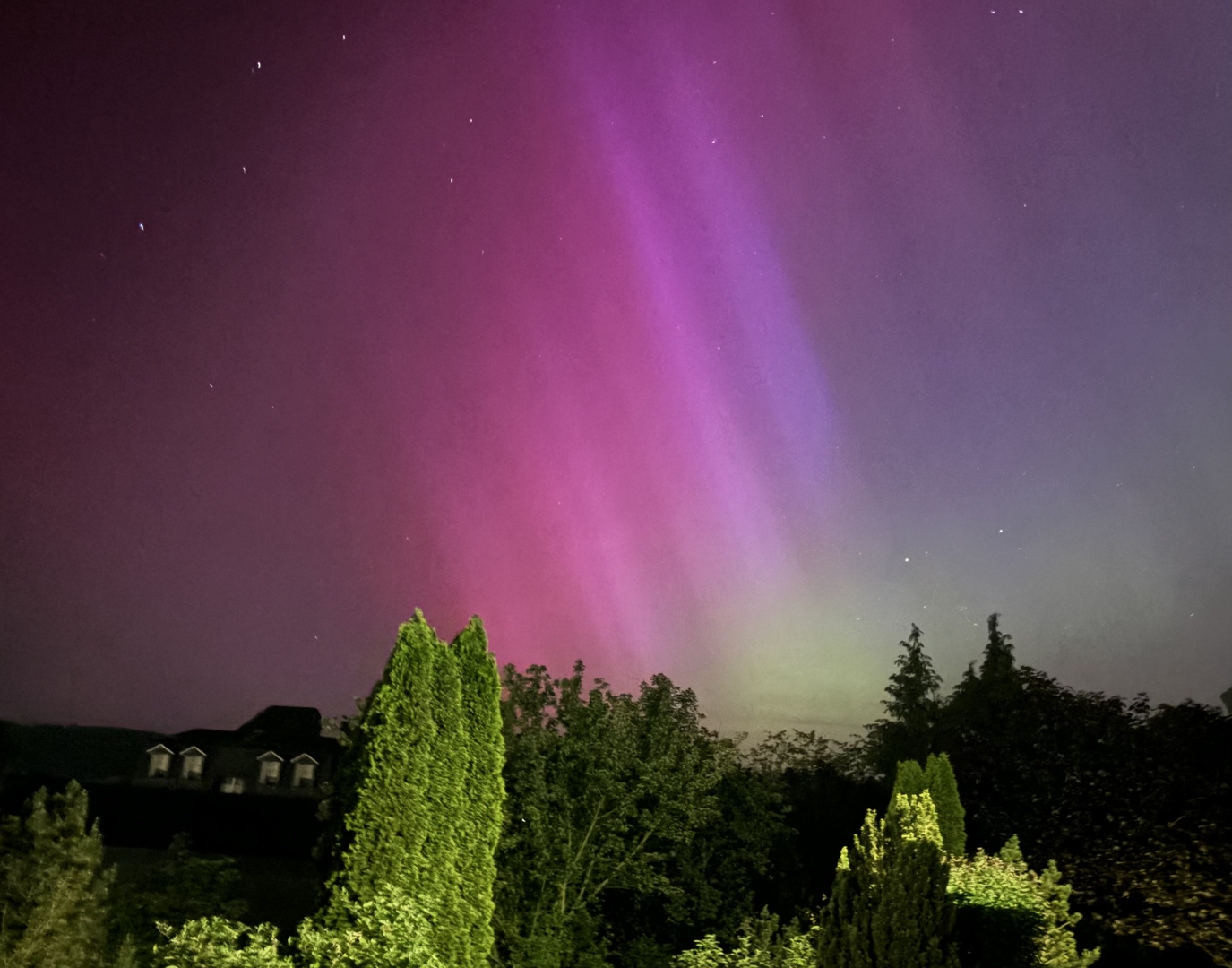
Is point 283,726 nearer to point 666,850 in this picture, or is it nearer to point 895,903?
point 666,850

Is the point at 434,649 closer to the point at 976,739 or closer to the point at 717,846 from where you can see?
the point at 717,846

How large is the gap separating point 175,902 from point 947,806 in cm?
1648

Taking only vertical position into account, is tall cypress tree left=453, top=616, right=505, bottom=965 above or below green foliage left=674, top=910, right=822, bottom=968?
above

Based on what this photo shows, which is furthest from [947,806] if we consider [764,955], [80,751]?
[80,751]

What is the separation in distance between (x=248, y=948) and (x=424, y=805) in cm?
210

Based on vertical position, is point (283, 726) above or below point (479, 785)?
above

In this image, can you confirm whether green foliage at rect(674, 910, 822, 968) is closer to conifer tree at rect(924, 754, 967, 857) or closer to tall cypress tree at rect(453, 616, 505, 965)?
conifer tree at rect(924, 754, 967, 857)

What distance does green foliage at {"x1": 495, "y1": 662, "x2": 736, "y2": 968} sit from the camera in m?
22.2

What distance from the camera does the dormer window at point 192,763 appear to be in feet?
163

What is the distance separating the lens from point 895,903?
11.3 m

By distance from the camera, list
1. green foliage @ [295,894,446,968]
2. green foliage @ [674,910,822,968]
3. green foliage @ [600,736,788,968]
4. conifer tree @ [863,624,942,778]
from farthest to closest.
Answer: conifer tree @ [863,624,942,778]
green foliage @ [600,736,788,968]
green foliage @ [674,910,822,968]
green foliage @ [295,894,446,968]

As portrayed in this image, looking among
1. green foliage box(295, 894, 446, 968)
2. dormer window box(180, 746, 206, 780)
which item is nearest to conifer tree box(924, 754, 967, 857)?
green foliage box(295, 894, 446, 968)

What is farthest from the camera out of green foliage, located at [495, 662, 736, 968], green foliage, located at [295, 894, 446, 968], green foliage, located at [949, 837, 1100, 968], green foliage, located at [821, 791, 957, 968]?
green foliage, located at [495, 662, 736, 968]

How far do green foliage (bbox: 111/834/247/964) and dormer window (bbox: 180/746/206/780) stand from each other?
28.9 m
